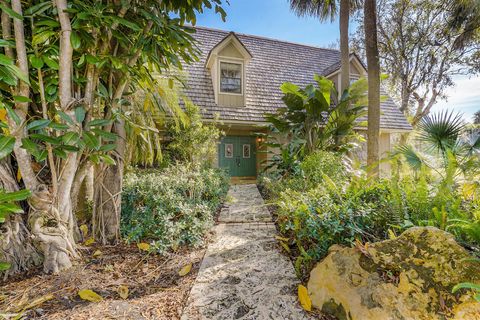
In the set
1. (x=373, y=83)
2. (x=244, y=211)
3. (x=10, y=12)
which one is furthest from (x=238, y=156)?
(x=10, y=12)

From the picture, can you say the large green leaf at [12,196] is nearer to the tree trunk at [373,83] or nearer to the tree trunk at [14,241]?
the tree trunk at [14,241]

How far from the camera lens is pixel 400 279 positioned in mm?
1880

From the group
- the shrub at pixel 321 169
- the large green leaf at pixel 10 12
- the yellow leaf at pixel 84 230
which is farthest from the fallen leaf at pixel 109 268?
the shrub at pixel 321 169

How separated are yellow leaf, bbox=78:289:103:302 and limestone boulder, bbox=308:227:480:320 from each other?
6.27 ft

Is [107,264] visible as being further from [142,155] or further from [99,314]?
[142,155]

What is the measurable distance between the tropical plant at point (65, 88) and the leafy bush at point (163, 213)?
512 millimetres

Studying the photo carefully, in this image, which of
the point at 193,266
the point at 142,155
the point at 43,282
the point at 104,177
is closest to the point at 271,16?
the point at 142,155

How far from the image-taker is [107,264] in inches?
104

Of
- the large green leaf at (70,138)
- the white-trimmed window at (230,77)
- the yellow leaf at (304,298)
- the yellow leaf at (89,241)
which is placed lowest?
the yellow leaf at (304,298)

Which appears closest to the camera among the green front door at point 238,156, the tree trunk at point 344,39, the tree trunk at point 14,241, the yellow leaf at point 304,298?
the yellow leaf at point 304,298

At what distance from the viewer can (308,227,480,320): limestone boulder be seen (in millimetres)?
1724

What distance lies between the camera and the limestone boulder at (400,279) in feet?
5.65

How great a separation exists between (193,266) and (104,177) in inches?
70.3

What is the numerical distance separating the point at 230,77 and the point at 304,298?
8.70 meters
